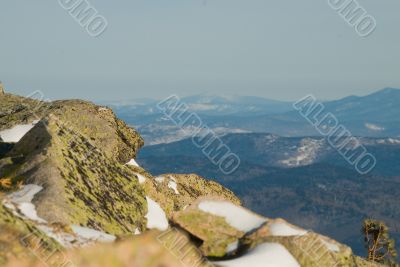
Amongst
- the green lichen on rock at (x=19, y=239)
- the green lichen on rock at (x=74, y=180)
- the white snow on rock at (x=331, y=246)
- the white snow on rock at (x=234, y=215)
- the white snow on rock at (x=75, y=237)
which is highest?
the white snow on rock at (x=331, y=246)

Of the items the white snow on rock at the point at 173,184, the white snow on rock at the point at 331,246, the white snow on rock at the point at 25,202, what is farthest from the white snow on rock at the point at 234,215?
the white snow on rock at the point at 173,184

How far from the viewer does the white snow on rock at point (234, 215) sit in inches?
846

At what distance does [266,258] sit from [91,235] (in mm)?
5565

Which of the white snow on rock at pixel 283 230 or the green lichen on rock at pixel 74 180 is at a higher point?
the white snow on rock at pixel 283 230

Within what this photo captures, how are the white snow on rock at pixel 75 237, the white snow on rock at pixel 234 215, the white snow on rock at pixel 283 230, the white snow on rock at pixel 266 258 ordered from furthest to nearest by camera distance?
the white snow on rock at pixel 234 215 → the white snow on rock at pixel 283 230 → the white snow on rock at pixel 266 258 → the white snow on rock at pixel 75 237

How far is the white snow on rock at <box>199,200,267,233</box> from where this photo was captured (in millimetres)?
21500

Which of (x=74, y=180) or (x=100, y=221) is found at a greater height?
(x=74, y=180)

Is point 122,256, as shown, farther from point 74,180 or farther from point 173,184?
point 173,184

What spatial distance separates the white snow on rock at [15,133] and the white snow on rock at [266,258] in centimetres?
1794

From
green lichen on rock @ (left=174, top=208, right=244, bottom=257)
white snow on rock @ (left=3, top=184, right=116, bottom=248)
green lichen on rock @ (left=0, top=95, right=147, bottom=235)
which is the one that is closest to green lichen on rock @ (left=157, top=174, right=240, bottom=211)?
green lichen on rock @ (left=0, top=95, right=147, bottom=235)

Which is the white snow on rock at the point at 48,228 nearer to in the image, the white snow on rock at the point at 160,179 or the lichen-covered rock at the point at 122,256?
the lichen-covered rock at the point at 122,256

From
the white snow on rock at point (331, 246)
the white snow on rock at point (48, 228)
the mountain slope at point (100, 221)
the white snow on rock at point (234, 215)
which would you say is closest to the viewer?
the mountain slope at point (100, 221)

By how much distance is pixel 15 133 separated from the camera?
3269 centimetres

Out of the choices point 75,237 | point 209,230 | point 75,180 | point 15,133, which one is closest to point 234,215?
point 209,230
